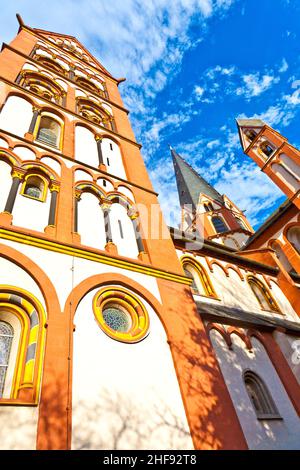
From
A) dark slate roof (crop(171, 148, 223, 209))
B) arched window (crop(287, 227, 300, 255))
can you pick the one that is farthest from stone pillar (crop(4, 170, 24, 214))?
dark slate roof (crop(171, 148, 223, 209))

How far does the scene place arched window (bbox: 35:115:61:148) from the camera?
9373mm

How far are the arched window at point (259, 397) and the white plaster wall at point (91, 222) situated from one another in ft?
16.5

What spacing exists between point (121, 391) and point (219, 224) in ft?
105

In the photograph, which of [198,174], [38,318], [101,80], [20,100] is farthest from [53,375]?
[198,174]

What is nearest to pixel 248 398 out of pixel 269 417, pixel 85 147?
pixel 269 417

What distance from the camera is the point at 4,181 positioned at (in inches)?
265

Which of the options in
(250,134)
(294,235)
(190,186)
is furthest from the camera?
(190,186)

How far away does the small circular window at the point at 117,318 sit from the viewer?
5500mm

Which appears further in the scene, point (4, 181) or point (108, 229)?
point (108, 229)

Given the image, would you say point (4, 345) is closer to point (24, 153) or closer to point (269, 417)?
point (24, 153)

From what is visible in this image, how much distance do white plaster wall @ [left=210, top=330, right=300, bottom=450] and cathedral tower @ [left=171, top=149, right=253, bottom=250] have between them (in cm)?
2283

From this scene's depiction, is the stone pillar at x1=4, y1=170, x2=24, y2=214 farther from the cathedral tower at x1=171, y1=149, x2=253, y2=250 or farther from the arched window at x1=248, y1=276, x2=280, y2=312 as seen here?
the cathedral tower at x1=171, y1=149, x2=253, y2=250

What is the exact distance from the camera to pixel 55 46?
18109 millimetres

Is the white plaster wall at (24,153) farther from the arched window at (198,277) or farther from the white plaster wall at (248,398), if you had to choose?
the white plaster wall at (248,398)
